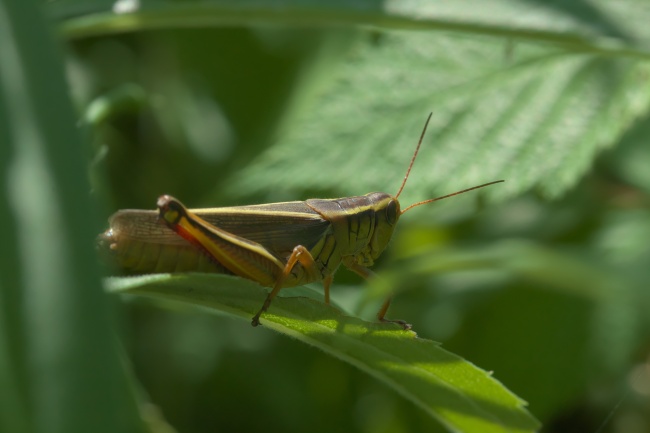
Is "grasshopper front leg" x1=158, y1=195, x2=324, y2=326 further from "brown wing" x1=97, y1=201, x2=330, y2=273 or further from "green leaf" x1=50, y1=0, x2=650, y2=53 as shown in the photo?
"green leaf" x1=50, y1=0, x2=650, y2=53

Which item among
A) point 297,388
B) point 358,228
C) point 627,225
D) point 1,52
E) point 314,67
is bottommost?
point 297,388

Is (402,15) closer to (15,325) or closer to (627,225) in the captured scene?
(627,225)

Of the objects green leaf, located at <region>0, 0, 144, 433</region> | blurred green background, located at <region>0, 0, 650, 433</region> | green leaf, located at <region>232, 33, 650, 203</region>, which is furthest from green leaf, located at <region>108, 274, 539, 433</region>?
green leaf, located at <region>232, 33, 650, 203</region>

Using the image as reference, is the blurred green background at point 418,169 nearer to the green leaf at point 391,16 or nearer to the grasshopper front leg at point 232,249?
the green leaf at point 391,16

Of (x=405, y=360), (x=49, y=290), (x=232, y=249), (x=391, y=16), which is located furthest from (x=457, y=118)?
(x=49, y=290)

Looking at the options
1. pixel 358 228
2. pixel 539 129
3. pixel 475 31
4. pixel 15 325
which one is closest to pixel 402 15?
pixel 475 31
